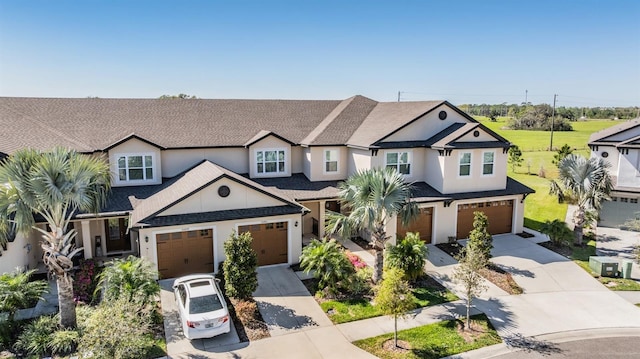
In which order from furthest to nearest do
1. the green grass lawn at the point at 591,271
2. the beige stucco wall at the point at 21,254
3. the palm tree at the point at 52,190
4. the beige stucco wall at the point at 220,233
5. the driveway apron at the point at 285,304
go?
1. the green grass lawn at the point at 591,271
2. the beige stucco wall at the point at 220,233
3. the beige stucco wall at the point at 21,254
4. the driveway apron at the point at 285,304
5. the palm tree at the point at 52,190

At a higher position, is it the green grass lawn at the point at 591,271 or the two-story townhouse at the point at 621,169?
the two-story townhouse at the point at 621,169

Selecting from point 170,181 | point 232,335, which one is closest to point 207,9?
point 170,181

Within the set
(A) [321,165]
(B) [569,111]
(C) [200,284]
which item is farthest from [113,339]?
(B) [569,111]

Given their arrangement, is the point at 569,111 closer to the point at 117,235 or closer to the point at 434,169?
the point at 434,169

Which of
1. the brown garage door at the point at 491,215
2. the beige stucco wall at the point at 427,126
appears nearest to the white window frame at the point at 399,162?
the beige stucco wall at the point at 427,126

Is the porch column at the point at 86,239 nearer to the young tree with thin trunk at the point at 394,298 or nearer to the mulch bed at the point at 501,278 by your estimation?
the young tree with thin trunk at the point at 394,298
